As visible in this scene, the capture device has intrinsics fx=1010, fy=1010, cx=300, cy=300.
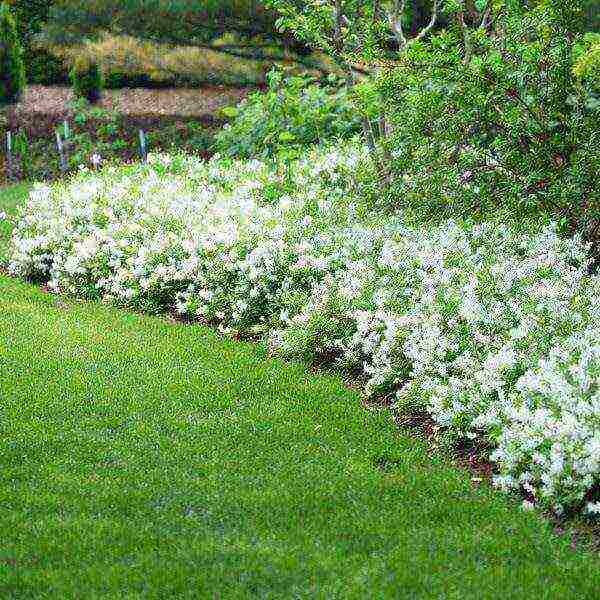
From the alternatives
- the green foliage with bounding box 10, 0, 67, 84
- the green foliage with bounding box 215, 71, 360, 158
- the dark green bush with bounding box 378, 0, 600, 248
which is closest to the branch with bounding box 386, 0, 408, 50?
the dark green bush with bounding box 378, 0, 600, 248

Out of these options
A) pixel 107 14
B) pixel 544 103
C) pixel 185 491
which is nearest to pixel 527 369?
pixel 185 491

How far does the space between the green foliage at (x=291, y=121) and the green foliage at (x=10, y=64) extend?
537cm

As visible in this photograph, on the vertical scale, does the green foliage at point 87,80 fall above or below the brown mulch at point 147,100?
above

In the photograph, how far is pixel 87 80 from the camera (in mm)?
17688

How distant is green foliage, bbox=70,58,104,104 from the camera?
57.3 ft

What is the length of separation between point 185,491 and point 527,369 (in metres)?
1.86

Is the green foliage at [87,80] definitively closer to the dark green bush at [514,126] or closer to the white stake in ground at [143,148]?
the white stake in ground at [143,148]

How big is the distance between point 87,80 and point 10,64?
131 centimetres

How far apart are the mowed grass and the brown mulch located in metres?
12.1

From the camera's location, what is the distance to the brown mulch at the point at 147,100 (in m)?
17.8

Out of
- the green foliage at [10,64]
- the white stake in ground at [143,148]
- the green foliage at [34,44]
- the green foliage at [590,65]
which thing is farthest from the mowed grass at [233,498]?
the green foliage at [34,44]

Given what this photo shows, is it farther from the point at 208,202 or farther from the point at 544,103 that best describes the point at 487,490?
the point at 208,202

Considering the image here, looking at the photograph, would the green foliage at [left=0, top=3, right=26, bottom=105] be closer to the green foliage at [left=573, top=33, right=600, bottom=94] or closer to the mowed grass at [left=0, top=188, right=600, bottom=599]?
the green foliage at [left=573, top=33, right=600, bottom=94]

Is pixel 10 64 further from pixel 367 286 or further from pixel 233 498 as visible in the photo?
pixel 233 498
